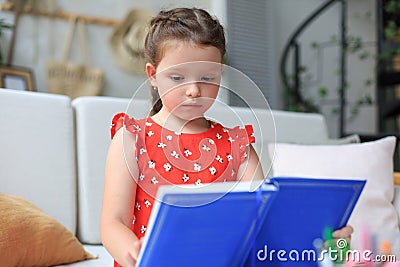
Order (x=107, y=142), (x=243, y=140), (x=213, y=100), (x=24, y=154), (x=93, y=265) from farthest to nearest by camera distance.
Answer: (x=107, y=142) → (x=24, y=154) → (x=93, y=265) → (x=243, y=140) → (x=213, y=100)

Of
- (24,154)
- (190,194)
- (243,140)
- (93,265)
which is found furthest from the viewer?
(24,154)

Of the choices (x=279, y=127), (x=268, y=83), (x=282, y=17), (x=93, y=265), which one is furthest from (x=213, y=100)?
(x=282, y=17)

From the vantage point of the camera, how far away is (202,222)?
774 millimetres

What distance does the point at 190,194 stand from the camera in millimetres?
717

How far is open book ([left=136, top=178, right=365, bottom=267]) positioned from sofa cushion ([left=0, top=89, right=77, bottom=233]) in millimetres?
1194

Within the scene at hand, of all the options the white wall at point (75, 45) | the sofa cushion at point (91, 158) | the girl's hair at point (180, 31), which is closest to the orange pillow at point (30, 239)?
the sofa cushion at point (91, 158)

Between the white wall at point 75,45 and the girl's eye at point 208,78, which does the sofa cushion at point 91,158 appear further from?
the white wall at point 75,45

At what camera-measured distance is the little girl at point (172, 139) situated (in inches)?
37.1

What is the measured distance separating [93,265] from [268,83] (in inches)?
133

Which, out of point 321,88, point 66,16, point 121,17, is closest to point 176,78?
point 66,16

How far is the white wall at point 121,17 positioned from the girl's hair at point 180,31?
2183 millimetres

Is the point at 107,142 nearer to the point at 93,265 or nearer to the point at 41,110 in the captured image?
the point at 41,110

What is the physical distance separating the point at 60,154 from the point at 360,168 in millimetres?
993

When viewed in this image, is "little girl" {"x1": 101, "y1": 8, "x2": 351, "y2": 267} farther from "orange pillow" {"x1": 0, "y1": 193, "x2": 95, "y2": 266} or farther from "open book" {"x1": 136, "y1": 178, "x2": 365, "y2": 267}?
"orange pillow" {"x1": 0, "y1": 193, "x2": 95, "y2": 266}
